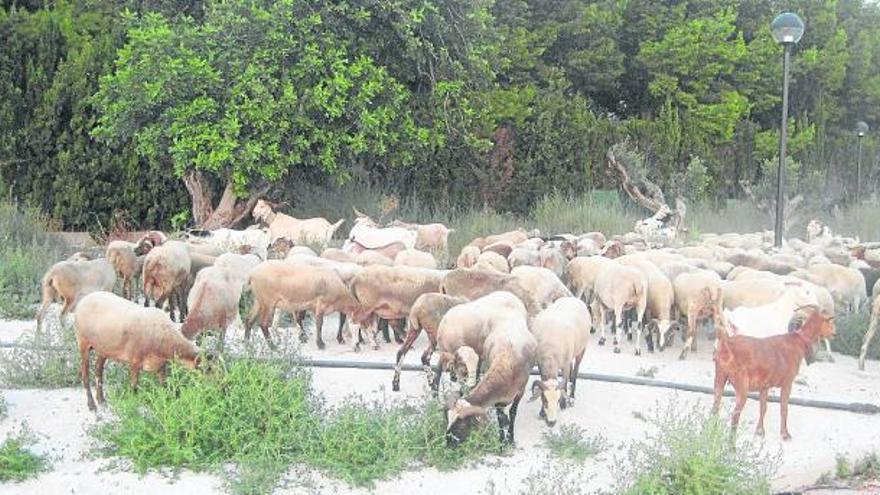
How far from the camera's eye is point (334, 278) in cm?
874

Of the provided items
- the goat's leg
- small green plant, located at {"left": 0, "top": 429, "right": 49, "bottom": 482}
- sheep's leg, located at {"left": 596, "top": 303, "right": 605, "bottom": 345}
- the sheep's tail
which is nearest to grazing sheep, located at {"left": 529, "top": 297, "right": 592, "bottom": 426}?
the goat's leg

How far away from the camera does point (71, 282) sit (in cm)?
870

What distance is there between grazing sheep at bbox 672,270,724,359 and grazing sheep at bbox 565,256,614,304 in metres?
0.79

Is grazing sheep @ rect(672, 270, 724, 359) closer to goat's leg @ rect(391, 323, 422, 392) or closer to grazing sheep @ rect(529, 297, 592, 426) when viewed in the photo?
grazing sheep @ rect(529, 297, 592, 426)

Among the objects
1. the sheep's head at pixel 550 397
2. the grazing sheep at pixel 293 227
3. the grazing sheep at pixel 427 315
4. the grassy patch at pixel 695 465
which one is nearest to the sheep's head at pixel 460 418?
the sheep's head at pixel 550 397

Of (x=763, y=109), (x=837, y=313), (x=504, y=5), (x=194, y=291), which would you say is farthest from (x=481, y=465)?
(x=763, y=109)

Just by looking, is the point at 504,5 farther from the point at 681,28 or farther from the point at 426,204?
the point at 426,204

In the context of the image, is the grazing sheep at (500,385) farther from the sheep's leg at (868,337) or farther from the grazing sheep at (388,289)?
the sheep's leg at (868,337)

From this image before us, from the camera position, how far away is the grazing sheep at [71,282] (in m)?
8.64

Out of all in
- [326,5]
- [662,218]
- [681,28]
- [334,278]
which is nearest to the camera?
[334,278]

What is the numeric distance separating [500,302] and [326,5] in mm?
8540

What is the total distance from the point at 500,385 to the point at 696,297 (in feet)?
11.0

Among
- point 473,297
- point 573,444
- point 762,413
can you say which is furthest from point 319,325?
point 762,413

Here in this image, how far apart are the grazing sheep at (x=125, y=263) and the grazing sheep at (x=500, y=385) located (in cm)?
474
